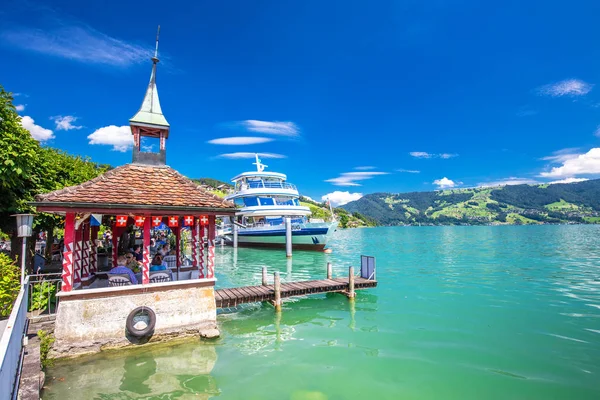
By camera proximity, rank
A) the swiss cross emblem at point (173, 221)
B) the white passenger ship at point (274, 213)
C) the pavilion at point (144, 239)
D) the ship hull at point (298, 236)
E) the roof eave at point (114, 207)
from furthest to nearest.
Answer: the white passenger ship at point (274, 213)
the ship hull at point (298, 236)
the swiss cross emblem at point (173, 221)
the pavilion at point (144, 239)
the roof eave at point (114, 207)

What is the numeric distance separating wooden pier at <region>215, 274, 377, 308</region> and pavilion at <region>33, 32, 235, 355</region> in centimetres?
208

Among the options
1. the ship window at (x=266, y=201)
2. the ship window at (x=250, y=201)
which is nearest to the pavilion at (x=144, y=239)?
the ship window at (x=266, y=201)

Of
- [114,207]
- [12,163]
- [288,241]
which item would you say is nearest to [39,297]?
[114,207]

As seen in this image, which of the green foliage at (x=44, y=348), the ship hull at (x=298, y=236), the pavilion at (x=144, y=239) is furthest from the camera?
the ship hull at (x=298, y=236)

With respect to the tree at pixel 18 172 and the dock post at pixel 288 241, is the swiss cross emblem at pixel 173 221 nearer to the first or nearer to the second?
the tree at pixel 18 172

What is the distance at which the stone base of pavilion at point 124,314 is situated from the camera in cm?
841

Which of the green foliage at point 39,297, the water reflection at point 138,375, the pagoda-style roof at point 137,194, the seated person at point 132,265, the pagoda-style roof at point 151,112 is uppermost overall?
the pagoda-style roof at point 151,112

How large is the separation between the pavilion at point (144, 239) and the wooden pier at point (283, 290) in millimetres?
2082

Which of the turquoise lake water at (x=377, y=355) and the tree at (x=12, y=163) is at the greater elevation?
the tree at (x=12, y=163)

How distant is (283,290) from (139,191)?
7363 mm

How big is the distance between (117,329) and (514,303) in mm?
17355

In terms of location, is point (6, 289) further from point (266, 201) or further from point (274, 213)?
point (266, 201)

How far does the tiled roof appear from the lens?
8633 mm

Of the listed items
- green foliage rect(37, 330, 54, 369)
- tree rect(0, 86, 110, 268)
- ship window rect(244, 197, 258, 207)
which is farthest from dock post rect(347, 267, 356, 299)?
ship window rect(244, 197, 258, 207)
